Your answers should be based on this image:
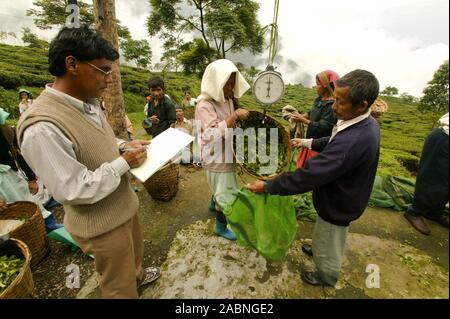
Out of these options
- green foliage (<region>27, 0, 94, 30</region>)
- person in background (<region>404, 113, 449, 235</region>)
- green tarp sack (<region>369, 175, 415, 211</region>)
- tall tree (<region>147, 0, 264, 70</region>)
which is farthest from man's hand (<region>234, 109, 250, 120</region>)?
green foliage (<region>27, 0, 94, 30</region>)

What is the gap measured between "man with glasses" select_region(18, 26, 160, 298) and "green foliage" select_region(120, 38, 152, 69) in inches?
1369

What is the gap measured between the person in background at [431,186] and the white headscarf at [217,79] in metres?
1.98

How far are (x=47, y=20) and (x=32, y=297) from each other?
24.0 metres

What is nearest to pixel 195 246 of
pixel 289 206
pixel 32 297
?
pixel 289 206

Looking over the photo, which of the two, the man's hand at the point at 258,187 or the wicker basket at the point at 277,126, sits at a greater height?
the wicker basket at the point at 277,126

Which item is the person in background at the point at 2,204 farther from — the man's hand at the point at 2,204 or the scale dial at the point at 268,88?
the scale dial at the point at 268,88

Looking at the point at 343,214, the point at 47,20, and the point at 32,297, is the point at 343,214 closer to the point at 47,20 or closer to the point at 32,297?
the point at 32,297

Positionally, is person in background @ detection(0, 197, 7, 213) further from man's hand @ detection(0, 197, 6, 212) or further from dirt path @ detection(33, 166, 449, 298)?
dirt path @ detection(33, 166, 449, 298)

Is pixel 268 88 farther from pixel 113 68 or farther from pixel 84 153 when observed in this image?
Result: pixel 113 68

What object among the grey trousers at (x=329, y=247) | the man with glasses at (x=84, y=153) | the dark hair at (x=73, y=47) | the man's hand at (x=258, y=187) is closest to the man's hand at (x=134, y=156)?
the man with glasses at (x=84, y=153)

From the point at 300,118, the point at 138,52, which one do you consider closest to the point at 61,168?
the point at 300,118

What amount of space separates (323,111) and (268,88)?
3.51 ft

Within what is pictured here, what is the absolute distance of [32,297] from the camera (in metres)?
1.96

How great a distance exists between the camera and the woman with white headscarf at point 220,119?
2078mm
